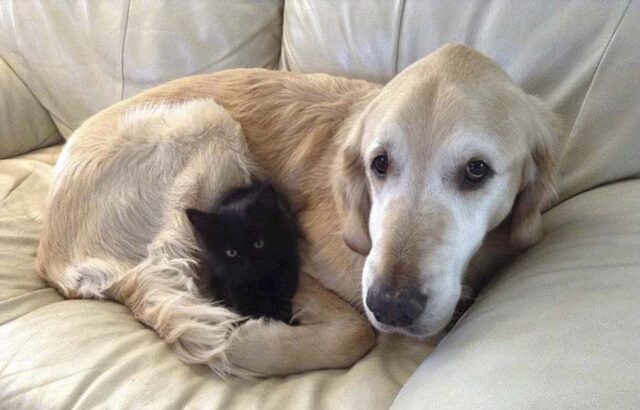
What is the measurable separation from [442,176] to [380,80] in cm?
73

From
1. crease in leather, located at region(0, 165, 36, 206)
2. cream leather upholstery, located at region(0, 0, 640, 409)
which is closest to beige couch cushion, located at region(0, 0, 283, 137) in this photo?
cream leather upholstery, located at region(0, 0, 640, 409)

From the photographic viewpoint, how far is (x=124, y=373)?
1.25 m

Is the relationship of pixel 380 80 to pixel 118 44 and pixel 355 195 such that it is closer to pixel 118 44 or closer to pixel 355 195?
pixel 355 195

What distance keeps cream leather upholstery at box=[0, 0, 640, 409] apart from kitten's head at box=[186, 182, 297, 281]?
10.1 inches

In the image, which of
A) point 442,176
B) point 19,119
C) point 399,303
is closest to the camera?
point 399,303

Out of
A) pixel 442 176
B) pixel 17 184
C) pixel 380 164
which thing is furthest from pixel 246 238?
pixel 17 184

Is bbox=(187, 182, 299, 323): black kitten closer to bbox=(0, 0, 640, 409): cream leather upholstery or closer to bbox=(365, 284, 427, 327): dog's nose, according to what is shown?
bbox=(0, 0, 640, 409): cream leather upholstery

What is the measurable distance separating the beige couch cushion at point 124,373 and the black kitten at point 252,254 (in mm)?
239

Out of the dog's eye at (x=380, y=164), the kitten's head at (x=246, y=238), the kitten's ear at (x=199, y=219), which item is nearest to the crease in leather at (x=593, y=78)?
the dog's eye at (x=380, y=164)

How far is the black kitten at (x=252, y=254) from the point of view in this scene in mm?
1574

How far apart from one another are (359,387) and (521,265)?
40 centimetres

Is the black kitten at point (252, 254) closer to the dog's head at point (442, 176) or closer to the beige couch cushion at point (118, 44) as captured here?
the dog's head at point (442, 176)

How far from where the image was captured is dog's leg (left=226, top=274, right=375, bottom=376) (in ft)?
4.33

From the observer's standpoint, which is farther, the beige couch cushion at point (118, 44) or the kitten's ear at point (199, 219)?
the beige couch cushion at point (118, 44)
